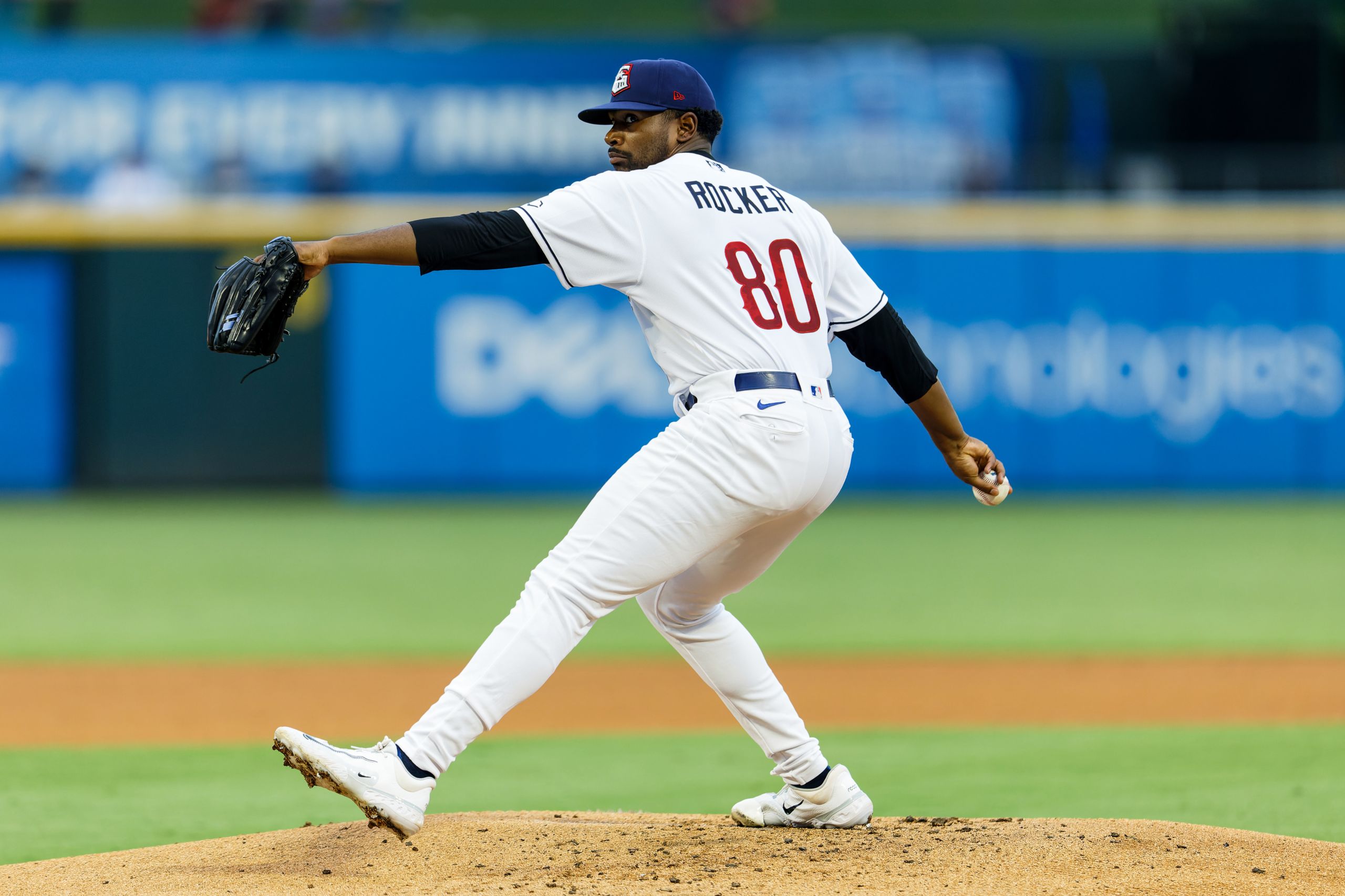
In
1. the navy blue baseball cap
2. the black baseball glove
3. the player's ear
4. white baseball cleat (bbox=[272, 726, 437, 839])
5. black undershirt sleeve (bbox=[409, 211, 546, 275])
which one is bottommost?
white baseball cleat (bbox=[272, 726, 437, 839])

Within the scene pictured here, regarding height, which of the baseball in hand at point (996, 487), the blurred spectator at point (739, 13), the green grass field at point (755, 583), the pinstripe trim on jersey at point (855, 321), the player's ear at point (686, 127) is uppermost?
the blurred spectator at point (739, 13)

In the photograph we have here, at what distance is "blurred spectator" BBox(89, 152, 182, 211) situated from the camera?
15.0 meters

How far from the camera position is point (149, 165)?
50.8ft

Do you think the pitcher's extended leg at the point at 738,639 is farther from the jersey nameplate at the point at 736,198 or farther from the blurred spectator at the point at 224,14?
the blurred spectator at the point at 224,14

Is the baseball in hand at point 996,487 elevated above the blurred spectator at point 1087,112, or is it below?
below

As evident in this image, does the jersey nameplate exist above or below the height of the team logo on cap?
below

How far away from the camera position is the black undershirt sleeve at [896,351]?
407 centimetres

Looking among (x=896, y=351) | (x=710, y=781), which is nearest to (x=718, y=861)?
(x=896, y=351)

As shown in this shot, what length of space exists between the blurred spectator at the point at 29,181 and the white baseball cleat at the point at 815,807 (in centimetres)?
1267

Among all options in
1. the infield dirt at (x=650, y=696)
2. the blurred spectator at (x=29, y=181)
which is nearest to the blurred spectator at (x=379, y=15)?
the blurred spectator at (x=29, y=181)

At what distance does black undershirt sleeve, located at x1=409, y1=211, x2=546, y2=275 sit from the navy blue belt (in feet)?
1.69

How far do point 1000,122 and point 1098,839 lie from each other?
12.9 meters

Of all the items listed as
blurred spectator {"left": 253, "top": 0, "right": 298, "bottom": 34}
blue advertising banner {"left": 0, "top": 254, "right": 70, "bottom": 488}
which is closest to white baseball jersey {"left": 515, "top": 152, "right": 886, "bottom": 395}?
blue advertising banner {"left": 0, "top": 254, "right": 70, "bottom": 488}

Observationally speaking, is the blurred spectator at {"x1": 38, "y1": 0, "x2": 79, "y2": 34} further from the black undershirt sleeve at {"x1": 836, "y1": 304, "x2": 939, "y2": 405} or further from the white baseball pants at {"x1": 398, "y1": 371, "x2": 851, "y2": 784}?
the white baseball pants at {"x1": 398, "y1": 371, "x2": 851, "y2": 784}
